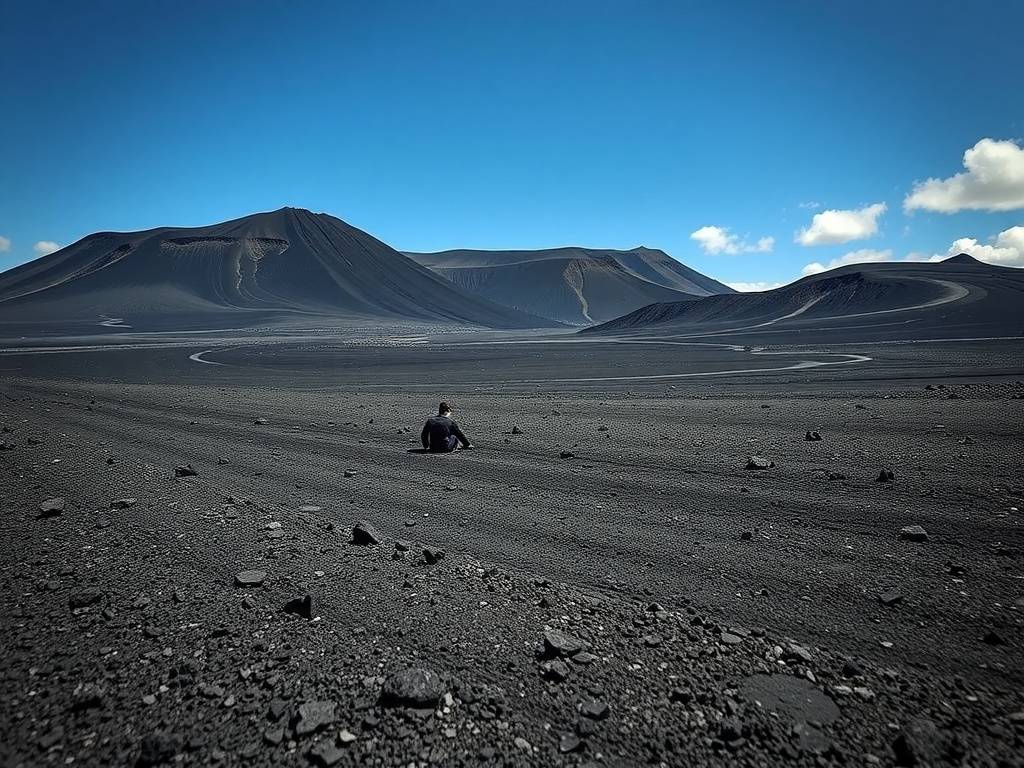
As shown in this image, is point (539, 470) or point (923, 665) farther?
point (539, 470)

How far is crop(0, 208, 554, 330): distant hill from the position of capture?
4919 inches

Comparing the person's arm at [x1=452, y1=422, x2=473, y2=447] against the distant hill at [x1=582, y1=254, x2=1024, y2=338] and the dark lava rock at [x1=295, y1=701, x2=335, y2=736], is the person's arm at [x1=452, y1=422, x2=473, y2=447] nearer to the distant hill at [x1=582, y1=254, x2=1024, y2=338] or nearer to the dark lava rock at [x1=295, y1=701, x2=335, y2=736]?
the dark lava rock at [x1=295, y1=701, x2=335, y2=736]

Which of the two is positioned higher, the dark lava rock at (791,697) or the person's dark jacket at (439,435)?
the person's dark jacket at (439,435)

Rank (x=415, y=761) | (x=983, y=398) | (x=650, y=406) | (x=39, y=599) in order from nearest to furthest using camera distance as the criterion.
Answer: (x=415, y=761)
(x=39, y=599)
(x=983, y=398)
(x=650, y=406)

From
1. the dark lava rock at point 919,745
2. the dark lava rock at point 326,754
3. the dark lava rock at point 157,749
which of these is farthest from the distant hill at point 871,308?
the dark lava rock at point 157,749

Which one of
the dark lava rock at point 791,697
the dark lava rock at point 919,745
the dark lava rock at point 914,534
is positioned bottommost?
the dark lava rock at point 791,697

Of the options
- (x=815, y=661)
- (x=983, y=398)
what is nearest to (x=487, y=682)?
(x=815, y=661)

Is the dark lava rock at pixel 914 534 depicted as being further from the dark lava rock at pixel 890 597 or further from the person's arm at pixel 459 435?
the person's arm at pixel 459 435

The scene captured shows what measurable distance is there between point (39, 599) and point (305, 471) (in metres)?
4.34

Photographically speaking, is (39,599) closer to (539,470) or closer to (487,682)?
(487,682)

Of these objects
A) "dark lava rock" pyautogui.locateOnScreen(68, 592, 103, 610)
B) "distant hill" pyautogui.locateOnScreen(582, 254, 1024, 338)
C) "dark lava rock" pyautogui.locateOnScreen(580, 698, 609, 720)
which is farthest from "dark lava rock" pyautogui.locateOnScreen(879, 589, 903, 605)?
"distant hill" pyautogui.locateOnScreen(582, 254, 1024, 338)

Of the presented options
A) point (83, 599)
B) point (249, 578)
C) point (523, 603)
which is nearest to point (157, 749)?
point (249, 578)

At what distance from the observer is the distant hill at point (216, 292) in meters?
125

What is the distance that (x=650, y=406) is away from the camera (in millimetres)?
15656
